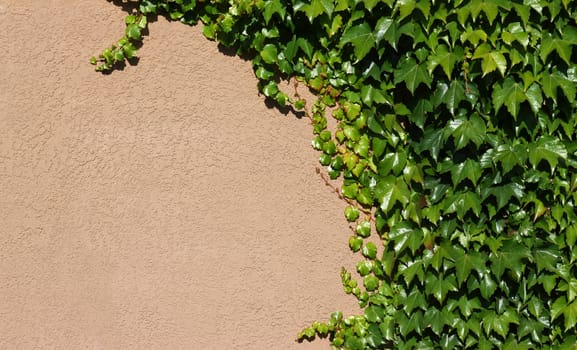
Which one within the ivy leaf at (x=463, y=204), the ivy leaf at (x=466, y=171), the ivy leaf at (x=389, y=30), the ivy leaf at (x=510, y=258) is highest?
the ivy leaf at (x=389, y=30)

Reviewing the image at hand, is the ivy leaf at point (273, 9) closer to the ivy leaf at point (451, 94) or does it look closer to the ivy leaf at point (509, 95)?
the ivy leaf at point (451, 94)

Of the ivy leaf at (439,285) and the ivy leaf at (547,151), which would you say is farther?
the ivy leaf at (439,285)

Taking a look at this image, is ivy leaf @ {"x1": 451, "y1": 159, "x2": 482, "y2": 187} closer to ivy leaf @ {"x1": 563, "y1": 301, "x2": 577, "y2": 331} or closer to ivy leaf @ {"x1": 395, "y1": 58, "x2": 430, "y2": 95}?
ivy leaf @ {"x1": 395, "y1": 58, "x2": 430, "y2": 95}

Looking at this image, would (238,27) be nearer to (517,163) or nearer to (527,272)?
(517,163)

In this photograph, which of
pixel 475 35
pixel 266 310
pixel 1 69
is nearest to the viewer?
pixel 475 35

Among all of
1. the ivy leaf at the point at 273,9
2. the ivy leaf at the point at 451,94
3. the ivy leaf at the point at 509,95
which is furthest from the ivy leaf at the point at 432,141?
the ivy leaf at the point at 273,9

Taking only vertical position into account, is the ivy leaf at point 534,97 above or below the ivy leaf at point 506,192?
above

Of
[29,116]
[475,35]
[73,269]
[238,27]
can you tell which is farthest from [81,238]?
[475,35]

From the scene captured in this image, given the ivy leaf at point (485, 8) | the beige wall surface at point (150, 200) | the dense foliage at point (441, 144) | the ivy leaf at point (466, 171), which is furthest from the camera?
the beige wall surface at point (150, 200)

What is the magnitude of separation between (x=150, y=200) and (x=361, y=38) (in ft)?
3.73

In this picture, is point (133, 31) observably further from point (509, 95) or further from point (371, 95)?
point (509, 95)

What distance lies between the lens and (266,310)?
3189mm

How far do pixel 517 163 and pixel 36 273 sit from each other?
209 cm

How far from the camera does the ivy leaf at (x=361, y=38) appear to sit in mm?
2777
